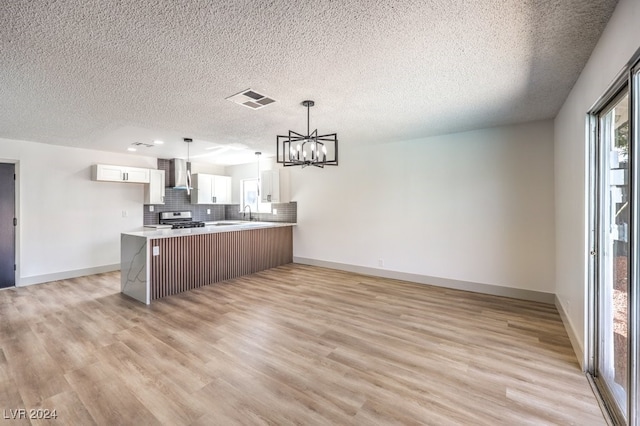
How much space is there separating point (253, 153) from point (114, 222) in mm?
3180

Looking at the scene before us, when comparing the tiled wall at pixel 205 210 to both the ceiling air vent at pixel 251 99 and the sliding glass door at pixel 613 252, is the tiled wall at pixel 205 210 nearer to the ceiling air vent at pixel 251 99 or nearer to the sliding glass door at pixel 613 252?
the ceiling air vent at pixel 251 99

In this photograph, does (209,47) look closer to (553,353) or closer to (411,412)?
(411,412)

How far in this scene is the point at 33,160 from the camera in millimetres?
4766

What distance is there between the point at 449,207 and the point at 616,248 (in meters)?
2.55

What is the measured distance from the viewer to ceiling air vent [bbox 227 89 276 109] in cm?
284

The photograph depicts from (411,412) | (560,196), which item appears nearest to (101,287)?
(411,412)

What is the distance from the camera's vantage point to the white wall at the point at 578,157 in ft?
5.14

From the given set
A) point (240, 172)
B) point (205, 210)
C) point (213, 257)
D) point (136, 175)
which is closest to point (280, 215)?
point (240, 172)

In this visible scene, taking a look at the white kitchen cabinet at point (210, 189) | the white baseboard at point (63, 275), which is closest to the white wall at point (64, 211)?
the white baseboard at point (63, 275)

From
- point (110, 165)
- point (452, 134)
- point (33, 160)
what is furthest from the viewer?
point (110, 165)

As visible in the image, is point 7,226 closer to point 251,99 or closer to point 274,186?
point 274,186

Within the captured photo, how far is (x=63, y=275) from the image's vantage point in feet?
16.7

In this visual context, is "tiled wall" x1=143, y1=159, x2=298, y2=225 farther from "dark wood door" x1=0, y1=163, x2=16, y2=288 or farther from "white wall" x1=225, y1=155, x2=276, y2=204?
"dark wood door" x1=0, y1=163, x2=16, y2=288

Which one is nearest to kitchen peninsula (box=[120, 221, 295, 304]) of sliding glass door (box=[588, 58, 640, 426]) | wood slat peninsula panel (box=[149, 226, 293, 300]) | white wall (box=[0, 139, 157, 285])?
wood slat peninsula panel (box=[149, 226, 293, 300])
